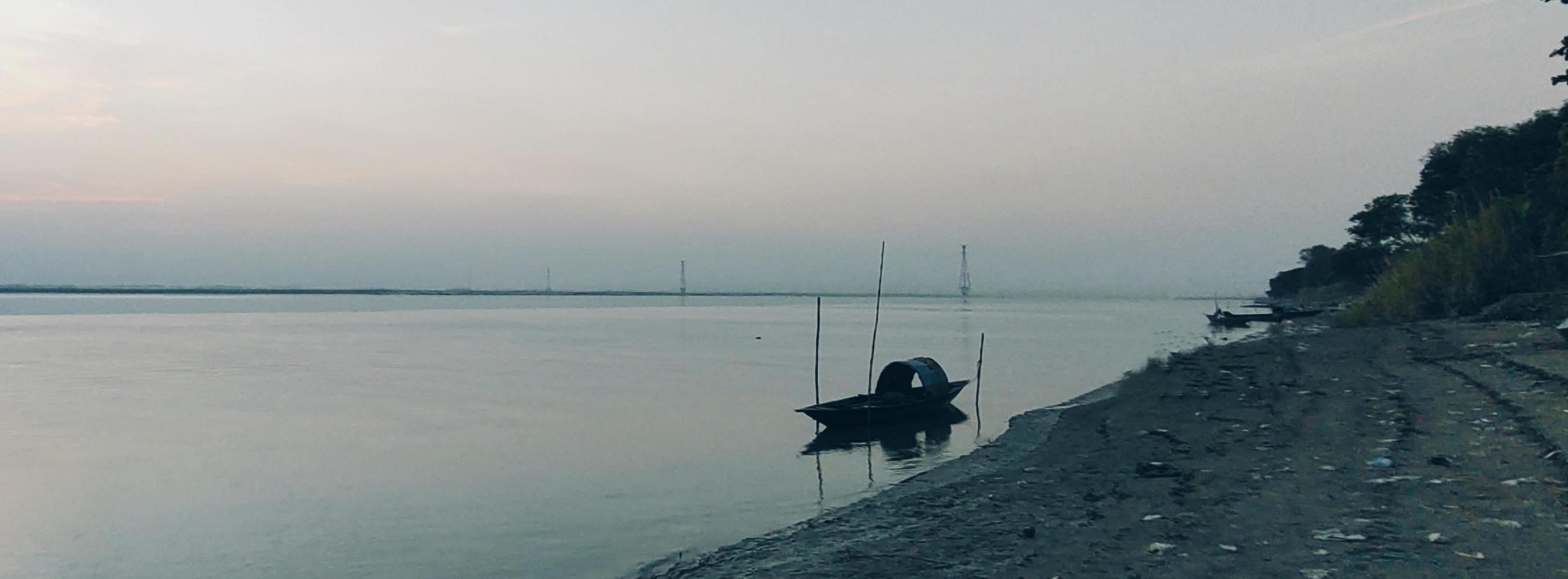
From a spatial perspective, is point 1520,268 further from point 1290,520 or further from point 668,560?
point 668,560

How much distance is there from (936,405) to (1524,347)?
45.0 feet

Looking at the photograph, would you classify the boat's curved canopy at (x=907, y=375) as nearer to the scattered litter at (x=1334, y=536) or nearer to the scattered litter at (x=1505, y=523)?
the scattered litter at (x=1334, y=536)

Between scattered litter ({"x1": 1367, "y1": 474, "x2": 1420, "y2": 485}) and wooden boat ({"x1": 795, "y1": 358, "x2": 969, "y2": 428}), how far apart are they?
13.8 metres

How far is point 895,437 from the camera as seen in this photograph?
78.5ft

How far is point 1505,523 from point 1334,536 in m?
1.35

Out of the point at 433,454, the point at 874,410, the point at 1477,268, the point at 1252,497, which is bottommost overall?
the point at 433,454

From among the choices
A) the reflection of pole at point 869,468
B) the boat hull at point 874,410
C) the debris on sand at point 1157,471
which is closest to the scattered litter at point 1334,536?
the debris on sand at point 1157,471

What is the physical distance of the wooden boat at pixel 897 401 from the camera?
78.8ft

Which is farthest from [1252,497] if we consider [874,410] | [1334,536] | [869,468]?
[874,410]

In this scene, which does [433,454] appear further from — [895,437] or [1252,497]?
[1252,497]

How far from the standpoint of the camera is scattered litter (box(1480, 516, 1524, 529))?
27.3ft

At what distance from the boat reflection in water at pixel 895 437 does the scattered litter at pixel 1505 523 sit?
12.7m

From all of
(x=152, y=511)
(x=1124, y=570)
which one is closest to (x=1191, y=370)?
(x=1124, y=570)

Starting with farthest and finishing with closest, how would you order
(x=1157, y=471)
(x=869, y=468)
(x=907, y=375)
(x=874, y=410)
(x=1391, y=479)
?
(x=907, y=375)
(x=874, y=410)
(x=869, y=468)
(x=1157, y=471)
(x=1391, y=479)
